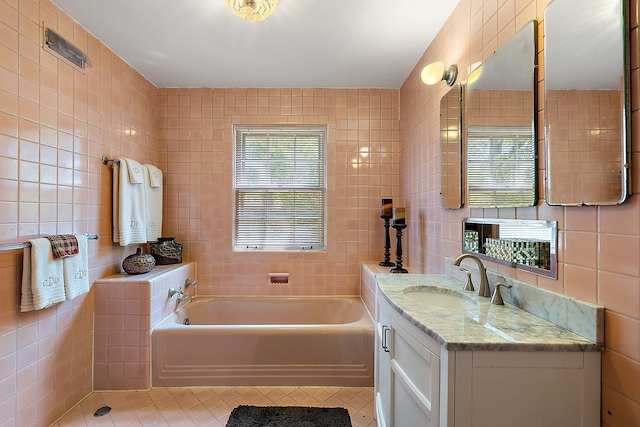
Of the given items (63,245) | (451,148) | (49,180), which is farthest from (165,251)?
(451,148)

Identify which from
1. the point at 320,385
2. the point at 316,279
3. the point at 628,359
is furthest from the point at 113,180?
the point at 628,359

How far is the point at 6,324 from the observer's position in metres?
1.46

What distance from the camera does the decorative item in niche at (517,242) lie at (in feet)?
3.55

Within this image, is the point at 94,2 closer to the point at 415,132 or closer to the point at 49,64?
the point at 49,64

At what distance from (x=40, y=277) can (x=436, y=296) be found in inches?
79.6

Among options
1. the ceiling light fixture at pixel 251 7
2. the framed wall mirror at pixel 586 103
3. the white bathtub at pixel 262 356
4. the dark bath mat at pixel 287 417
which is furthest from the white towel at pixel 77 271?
the framed wall mirror at pixel 586 103

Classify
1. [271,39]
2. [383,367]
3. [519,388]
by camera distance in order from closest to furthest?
1. [519,388]
2. [383,367]
3. [271,39]

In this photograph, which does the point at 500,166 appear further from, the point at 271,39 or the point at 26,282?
the point at 26,282

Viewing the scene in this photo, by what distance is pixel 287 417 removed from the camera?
1.75m

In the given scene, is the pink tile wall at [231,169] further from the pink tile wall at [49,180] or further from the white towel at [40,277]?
the white towel at [40,277]

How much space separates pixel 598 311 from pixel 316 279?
2132mm

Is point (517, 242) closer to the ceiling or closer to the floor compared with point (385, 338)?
closer to the ceiling

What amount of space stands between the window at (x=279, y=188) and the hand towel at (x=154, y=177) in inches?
25.1

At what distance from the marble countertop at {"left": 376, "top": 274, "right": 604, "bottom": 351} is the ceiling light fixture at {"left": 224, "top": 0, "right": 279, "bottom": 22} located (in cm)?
152
